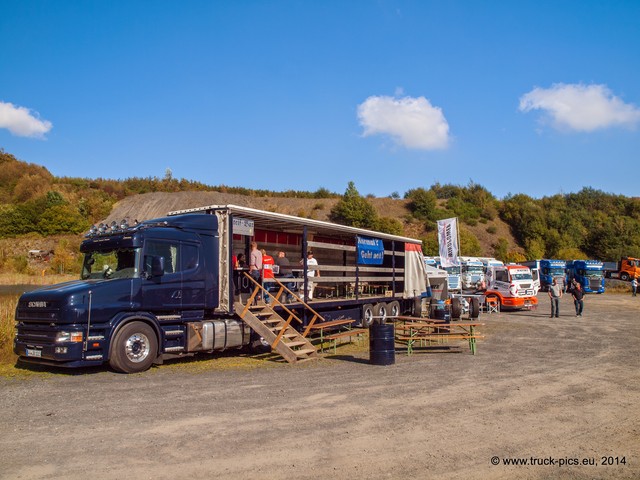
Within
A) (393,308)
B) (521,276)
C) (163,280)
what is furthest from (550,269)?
(163,280)

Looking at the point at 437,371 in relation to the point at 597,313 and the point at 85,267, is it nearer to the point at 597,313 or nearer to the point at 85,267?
the point at 85,267

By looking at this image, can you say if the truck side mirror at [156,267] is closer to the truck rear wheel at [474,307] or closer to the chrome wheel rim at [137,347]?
the chrome wheel rim at [137,347]

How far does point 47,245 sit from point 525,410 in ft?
163

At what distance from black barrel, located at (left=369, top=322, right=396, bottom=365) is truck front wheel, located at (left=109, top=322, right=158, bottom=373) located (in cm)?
450

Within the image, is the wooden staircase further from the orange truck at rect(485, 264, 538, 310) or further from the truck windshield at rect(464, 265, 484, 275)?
the truck windshield at rect(464, 265, 484, 275)

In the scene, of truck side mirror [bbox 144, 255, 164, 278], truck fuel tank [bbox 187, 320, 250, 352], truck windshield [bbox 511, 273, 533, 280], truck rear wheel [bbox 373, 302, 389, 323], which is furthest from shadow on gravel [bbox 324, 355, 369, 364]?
truck windshield [bbox 511, 273, 533, 280]

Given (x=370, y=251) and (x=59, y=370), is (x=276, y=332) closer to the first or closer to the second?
(x=59, y=370)

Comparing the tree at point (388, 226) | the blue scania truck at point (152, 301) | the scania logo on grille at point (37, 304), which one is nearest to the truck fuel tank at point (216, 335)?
the blue scania truck at point (152, 301)

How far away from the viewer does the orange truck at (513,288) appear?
25.0 meters

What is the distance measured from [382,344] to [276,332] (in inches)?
102

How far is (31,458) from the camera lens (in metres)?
5.36

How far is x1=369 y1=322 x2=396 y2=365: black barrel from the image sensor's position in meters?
10.5

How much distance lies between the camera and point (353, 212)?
202ft

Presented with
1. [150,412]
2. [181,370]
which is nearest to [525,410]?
[150,412]
